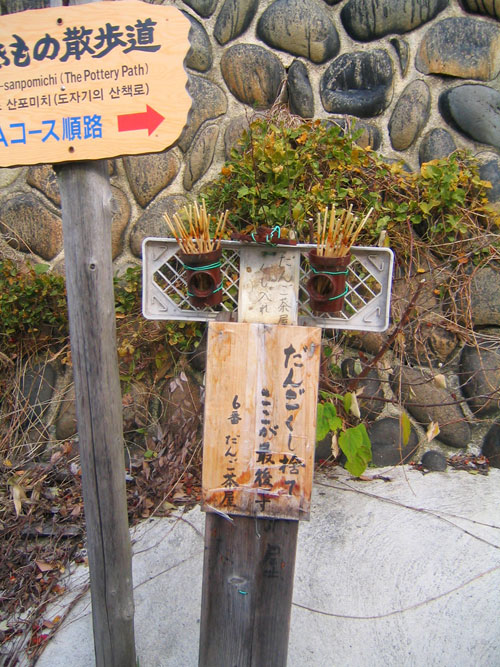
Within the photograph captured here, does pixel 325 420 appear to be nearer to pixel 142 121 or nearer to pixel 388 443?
pixel 388 443

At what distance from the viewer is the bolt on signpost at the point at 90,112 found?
5.30ft

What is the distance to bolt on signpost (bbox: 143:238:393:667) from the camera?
5.52 feet

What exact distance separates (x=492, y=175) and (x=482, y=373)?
1.24 m

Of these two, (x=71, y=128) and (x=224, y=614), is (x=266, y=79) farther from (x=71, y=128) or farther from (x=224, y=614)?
(x=224, y=614)

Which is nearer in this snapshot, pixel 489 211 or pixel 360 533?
pixel 360 533

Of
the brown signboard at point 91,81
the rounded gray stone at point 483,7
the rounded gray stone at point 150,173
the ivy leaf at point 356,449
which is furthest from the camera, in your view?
the rounded gray stone at point 150,173

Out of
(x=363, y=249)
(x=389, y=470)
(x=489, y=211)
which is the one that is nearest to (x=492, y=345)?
(x=489, y=211)

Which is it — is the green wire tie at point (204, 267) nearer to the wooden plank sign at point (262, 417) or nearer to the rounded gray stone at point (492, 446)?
the wooden plank sign at point (262, 417)

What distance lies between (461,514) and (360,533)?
1.86 feet

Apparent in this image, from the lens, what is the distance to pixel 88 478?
1.91 m

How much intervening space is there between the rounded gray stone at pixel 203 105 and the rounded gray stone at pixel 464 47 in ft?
4.43

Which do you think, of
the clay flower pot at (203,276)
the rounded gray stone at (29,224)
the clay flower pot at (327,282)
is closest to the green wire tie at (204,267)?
the clay flower pot at (203,276)

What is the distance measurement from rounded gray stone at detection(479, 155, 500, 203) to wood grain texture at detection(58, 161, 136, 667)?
243cm

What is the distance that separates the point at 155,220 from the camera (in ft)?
10.7
